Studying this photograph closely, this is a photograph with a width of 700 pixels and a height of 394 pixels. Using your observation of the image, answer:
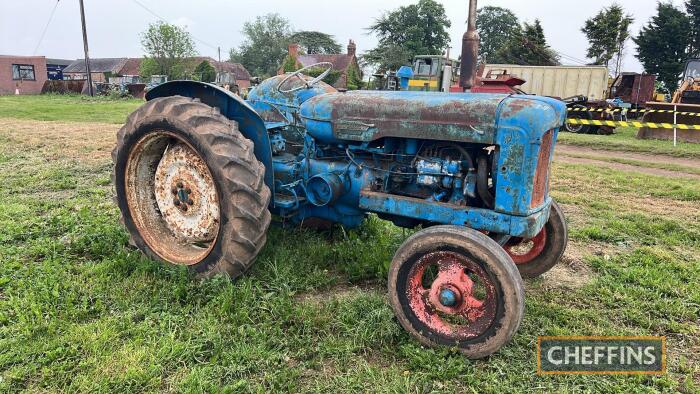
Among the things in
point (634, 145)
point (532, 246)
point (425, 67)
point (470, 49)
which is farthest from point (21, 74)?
point (532, 246)

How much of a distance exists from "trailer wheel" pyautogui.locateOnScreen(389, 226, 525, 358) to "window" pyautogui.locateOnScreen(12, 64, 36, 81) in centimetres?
5556

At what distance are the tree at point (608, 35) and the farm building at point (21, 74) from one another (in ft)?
162

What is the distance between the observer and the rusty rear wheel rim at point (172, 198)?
142 inches

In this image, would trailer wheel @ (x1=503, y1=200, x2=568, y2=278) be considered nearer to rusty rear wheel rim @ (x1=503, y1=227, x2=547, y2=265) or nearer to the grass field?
rusty rear wheel rim @ (x1=503, y1=227, x2=547, y2=265)

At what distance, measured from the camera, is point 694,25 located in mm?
36531

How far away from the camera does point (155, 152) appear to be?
3928 mm

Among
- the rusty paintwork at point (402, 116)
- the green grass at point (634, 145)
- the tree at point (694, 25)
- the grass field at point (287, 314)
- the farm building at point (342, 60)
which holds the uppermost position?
the tree at point (694, 25)

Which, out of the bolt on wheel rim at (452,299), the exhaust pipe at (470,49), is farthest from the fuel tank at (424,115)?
the exhaust pipe at (470,49)

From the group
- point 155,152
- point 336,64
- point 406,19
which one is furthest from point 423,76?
point 406,19

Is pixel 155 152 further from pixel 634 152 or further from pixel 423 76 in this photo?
pixel 423 76

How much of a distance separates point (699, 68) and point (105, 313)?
75.9ft

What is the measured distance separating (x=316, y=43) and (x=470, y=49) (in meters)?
60.4

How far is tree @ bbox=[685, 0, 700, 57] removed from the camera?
35.5 meters

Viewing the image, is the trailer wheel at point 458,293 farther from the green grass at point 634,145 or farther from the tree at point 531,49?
the tree at point 531,49
